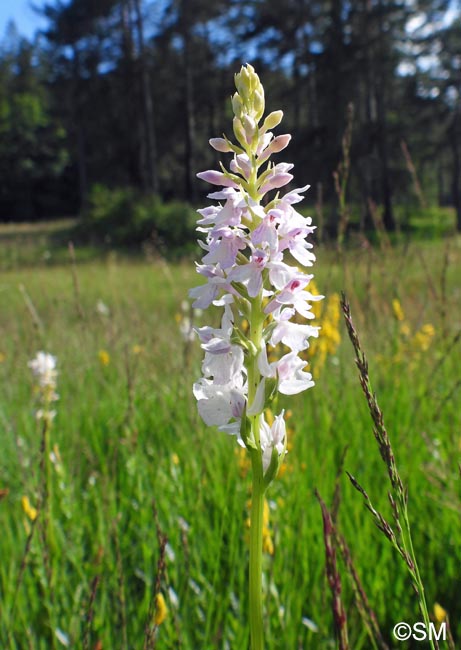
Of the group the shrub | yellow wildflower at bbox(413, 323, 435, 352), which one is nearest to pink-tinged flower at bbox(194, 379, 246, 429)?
yellow wildflower at bbox(413, 323, 435, 352)

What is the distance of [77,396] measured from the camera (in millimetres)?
3279

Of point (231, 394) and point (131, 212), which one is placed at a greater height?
point (231, 394)

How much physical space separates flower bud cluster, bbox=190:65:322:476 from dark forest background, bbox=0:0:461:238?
12607 mm

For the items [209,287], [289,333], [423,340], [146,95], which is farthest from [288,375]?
[146,95]

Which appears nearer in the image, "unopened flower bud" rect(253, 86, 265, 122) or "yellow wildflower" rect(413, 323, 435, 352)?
"unopened flower bud" rect(253, 86, 265, 122)

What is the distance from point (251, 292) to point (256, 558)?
1.21ft

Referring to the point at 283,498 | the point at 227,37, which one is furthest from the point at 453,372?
the point at 227,37

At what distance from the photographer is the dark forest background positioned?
20578mm

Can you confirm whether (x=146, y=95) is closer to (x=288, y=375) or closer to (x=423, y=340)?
(x=423, y=340)

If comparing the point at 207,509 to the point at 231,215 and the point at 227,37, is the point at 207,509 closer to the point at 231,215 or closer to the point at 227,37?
the point at 231,215

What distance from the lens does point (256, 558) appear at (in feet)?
2.66

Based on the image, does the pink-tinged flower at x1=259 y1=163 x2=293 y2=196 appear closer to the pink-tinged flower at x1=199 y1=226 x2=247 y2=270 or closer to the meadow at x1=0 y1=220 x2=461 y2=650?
the pink-tinged flower at x1=199 y1=226 x2=247 y2=270

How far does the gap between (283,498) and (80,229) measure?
25.1 meters

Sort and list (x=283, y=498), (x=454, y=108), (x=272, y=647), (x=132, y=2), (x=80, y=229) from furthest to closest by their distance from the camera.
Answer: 1. (x=132, y=2)
2. (x=80, y=229)
3. (x=454, y=108)
4. (x=283, y=498)
5. (x=272, y=647)
